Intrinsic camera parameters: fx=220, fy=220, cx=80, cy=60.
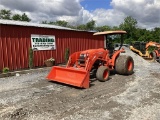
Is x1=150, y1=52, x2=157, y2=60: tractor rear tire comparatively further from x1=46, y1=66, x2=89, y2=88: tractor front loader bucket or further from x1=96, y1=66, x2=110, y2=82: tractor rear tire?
x1=46, y1=66, x2=89, y2=88: tractor front loader bucket

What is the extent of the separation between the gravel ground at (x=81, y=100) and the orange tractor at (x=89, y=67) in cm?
32

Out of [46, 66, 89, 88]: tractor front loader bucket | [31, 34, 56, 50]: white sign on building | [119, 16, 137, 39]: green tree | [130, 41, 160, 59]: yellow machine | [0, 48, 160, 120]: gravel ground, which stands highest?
[119, 16, 137, 39]: green tree

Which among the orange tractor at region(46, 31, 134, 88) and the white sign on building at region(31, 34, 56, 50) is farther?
the white sign on building at region(31, 34, 56, 50)

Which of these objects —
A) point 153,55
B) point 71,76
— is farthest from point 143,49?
point 71,76

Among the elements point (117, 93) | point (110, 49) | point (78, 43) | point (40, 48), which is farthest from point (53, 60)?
point (117, 93)

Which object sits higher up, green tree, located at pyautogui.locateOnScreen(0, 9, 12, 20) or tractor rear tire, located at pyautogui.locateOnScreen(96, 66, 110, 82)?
green tree, located at pyautogui.locateOnScreen(0, 9, 12, 20)

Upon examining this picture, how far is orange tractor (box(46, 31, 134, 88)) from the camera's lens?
8.20 m

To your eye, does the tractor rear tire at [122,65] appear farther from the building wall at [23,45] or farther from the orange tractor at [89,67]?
the building wall at [23,45]

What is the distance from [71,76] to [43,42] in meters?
6.03

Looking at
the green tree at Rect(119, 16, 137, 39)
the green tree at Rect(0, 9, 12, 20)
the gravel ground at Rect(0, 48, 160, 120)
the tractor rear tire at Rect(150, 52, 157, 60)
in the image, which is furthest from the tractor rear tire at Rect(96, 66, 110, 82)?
the green tree at Rect(0, 9, 12, 20)

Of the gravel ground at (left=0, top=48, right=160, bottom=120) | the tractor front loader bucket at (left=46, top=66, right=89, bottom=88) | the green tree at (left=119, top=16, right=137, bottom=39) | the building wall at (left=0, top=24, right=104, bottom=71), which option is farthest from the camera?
the green tree at (left=119, top=16, right=137, bottom=39)

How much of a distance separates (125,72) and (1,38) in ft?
21.7

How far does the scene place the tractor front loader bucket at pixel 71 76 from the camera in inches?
310

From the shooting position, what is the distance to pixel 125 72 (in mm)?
10211
